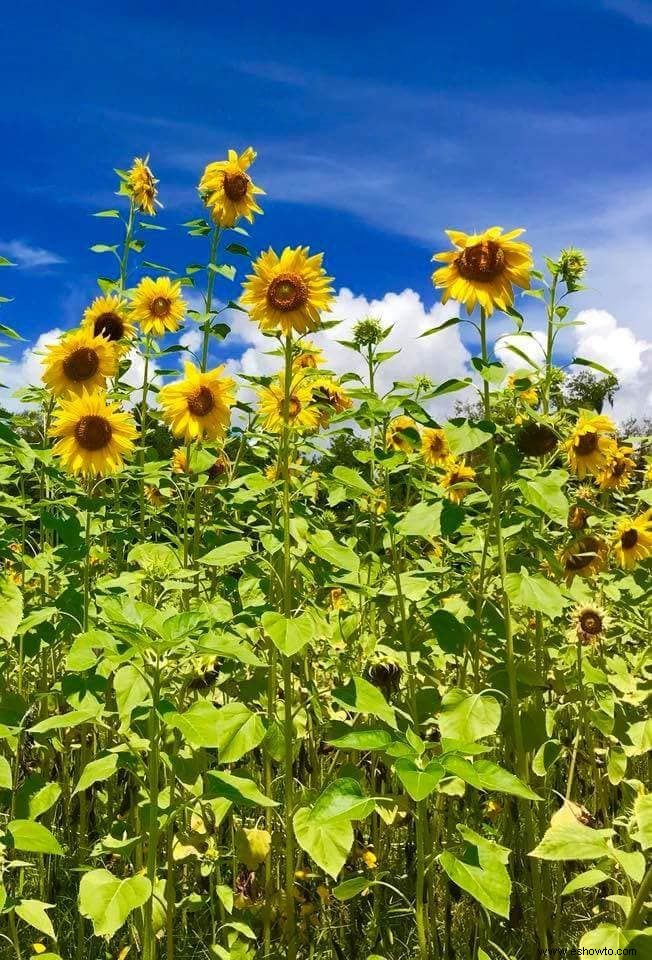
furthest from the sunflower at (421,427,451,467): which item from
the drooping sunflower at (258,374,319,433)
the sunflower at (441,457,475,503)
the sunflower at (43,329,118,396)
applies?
the sunflower at (43,329,118,396)

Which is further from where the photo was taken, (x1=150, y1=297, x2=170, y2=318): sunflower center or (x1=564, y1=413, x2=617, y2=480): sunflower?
(x1=150, y1=297, x2=170, y2=318): sunflower center

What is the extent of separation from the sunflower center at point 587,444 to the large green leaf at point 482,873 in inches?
68.2

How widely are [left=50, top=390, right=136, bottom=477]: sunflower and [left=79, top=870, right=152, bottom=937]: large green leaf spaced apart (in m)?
1.57

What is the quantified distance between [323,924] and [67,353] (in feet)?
7.42

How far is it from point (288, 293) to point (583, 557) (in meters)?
1.44

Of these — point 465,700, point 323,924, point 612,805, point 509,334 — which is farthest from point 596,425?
point 323,924

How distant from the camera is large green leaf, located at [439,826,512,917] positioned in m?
1.41

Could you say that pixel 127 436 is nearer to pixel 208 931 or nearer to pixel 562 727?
pixel 208 931

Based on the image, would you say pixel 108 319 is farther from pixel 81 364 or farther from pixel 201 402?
pixel 201 402

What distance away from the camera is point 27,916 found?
1770mm

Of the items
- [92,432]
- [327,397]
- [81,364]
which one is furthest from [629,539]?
[81,364]

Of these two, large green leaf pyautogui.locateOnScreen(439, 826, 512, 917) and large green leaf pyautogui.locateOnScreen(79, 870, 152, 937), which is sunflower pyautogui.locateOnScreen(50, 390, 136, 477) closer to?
large green leaf pyautogui.locateOnScreen(79, 870, 152, 937)

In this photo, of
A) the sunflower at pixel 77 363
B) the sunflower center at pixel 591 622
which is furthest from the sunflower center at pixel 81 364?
the sunflower center at pixel 591 622

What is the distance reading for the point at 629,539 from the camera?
12.2 feet
